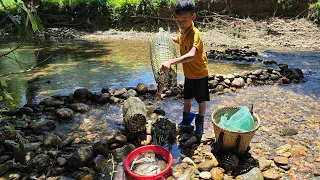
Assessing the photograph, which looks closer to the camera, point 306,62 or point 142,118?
point 142,118

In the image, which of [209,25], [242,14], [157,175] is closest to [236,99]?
[157,175]

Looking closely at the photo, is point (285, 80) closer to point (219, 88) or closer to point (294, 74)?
point (294, 74)

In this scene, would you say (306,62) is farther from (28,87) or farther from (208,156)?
(28,87)

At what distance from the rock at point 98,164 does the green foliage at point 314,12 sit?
44.2 feet

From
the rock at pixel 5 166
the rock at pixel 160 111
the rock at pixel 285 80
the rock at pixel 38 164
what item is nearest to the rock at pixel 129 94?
the rock at pixel 160 111

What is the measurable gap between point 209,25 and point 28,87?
10.5 m

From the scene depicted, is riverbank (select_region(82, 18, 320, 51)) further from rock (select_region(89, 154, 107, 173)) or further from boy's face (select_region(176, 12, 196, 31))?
rock (select_region(89, 154, 107, 173))

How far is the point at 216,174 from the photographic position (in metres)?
2.88

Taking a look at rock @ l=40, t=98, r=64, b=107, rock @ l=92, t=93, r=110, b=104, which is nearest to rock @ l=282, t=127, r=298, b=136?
rock @ l=92, t=93, r=110, b=104

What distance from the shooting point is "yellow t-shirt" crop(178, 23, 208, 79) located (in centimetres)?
332

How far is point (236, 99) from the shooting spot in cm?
531

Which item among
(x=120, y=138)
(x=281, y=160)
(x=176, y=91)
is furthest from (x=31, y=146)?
(x=176, y=91)

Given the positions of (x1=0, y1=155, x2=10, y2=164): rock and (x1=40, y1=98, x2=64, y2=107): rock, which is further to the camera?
(x1=40, y1=98, x2=64, y2=107): rock

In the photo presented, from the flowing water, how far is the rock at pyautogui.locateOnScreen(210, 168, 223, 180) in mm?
476
